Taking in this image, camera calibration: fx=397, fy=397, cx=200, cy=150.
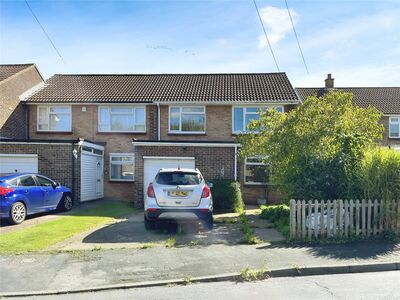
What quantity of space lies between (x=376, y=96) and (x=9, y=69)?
964 inches

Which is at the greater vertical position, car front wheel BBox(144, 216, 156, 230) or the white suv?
the white suv

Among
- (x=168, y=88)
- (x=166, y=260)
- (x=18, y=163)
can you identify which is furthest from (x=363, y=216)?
(x=168, y=88)

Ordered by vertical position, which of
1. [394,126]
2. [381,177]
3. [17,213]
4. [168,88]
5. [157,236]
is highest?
[168,88]

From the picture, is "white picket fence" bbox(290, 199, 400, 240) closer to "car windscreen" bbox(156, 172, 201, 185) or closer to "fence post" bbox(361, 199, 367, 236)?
"fence post" bbox(361, 199, 367, 236)

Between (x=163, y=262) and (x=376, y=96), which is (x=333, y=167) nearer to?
(x=163, y=262)

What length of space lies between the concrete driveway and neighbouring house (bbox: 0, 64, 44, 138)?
11161mm

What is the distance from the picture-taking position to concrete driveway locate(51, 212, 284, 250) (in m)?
8.77

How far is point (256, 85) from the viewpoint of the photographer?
73.3 ft

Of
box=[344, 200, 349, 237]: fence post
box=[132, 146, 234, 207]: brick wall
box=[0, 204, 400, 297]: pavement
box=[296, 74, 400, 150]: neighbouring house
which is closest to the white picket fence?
box=[344, 200, 349, 237]: fence post

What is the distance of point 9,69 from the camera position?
2292 centimetres

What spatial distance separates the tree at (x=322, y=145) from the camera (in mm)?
10273

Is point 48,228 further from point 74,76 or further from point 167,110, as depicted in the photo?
point 74,76

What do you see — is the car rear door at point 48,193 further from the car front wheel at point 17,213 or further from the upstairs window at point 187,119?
the upstairs window at point 187,119

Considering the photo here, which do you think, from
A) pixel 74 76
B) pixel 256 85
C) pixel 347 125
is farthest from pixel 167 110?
pixel 347 125
